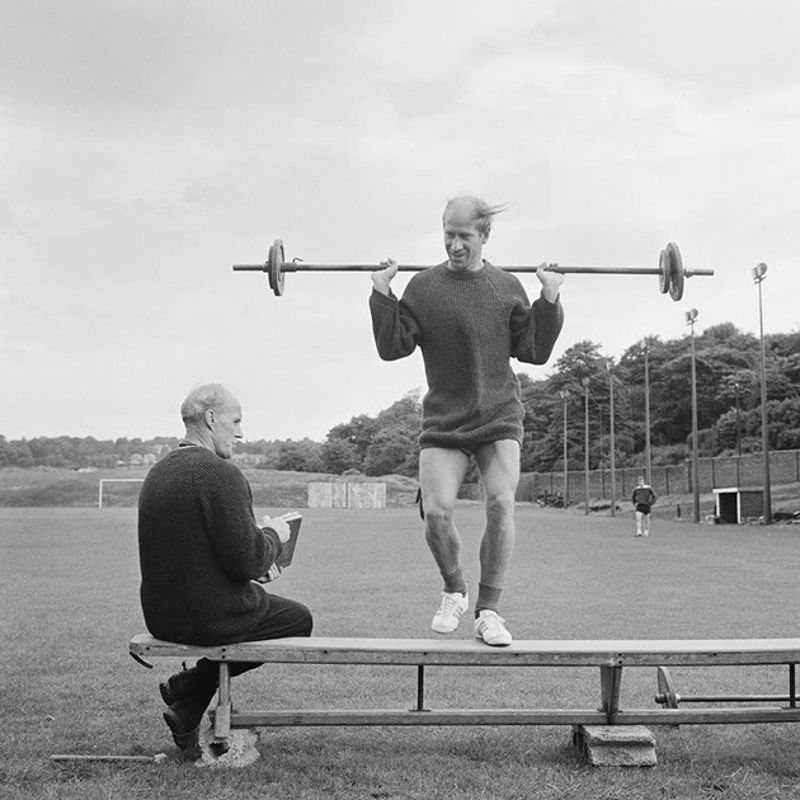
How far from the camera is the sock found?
675 centimetres

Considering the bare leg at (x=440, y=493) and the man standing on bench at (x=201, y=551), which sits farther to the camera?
the bare leg at (x=440, y=493)

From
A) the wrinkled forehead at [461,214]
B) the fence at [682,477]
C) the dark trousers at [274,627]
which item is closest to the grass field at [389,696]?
the dark trousers at [274,627]

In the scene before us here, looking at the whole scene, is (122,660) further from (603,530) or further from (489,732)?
(603,530)

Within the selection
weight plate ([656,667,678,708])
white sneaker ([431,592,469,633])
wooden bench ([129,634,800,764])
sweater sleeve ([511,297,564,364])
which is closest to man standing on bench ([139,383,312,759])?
wooden bench ([129,634,800,764])

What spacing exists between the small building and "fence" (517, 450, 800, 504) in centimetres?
2005

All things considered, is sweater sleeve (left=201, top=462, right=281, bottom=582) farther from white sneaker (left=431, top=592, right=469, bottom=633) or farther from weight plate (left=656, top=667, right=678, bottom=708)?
weight plate (left=656, top=667, right=678, bottom=708)

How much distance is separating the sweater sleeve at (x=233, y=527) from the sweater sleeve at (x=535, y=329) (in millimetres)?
1884

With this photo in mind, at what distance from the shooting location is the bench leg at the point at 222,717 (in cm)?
616

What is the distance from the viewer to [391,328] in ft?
21.8

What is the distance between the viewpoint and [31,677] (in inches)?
372

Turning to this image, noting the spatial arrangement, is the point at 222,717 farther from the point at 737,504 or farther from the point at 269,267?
the point at 737,504

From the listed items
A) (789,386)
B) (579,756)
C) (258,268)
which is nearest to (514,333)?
(258,268)

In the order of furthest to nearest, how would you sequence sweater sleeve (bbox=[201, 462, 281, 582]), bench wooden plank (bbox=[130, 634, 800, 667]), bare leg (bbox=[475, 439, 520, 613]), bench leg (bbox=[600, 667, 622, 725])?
bare leg (bbox=[475, 439, 520, 613]) < bench leg (bbox=[600, 667, 622, 725]) < bench wooden plank (bbox=[130, 634, 800, 667]) < sweater sleeve (bbox=[201, 462, 281, 582])

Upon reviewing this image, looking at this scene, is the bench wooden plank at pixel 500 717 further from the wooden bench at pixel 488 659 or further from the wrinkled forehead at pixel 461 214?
the wrinkled forehead at pixel 461 214
